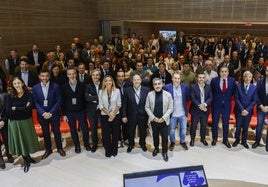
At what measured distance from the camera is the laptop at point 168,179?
8.66 feet

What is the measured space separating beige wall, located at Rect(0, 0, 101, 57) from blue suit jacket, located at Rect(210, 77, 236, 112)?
265 inches

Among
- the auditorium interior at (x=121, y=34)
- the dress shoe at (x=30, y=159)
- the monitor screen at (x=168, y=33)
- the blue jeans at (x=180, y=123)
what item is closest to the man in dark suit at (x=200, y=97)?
the blue jeans at (x=180, y=123)

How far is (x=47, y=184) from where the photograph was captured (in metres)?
3.81

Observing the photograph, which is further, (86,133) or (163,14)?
(163,14)

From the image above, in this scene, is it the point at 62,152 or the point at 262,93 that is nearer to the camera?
the point at 262,93

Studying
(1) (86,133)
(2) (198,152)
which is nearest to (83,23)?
(1) (86,133)

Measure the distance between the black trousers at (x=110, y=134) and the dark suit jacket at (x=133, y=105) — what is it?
0.21m

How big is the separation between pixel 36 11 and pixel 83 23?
2.22 m

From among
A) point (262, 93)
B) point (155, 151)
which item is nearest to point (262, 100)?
point (262, 93)

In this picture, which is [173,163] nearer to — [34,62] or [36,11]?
[34,62]

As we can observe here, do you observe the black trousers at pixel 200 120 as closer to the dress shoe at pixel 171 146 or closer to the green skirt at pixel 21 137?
the dress shoe at pixel 171 146

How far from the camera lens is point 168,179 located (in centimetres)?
269

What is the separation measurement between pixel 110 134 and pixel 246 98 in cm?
230

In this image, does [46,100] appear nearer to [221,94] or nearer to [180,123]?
[180,123]
